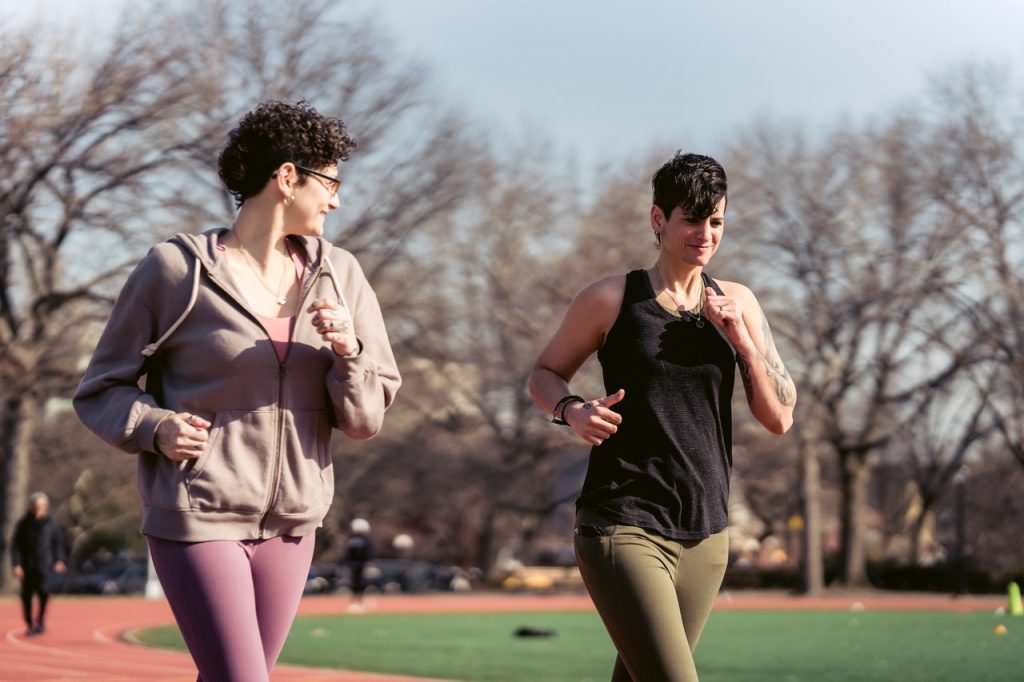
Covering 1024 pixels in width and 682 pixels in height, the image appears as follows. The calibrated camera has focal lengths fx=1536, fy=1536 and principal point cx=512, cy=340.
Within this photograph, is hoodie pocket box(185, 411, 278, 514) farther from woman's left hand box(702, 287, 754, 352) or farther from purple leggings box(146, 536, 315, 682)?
woman's left hand box(702, 287, 754, 352)

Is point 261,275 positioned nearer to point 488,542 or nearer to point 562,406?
point 562,406

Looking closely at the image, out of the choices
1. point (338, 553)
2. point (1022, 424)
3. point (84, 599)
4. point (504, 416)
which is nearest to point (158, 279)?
point (84, 599)

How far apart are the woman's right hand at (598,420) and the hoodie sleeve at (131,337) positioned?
1167 mm

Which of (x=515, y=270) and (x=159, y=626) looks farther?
(x=515, y=270)

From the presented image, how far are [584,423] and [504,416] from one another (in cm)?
4604

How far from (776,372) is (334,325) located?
1.59 meters

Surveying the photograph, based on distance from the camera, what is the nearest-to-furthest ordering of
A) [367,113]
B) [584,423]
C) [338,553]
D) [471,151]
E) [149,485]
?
[149,485], [584,423], [367,113], [471,151], [338,553]

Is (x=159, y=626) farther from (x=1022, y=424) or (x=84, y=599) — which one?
(x=1022, y=424)

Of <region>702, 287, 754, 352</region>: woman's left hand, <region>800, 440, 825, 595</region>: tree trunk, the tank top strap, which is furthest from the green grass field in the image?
<region>800, 440, 825, 595</region>: tree trunk

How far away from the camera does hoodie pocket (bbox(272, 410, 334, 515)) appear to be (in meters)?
3.97

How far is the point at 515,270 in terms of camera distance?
150ft

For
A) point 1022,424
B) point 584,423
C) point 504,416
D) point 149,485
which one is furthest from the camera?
point 504,416

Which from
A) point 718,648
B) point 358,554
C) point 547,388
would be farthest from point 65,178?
point 547,388

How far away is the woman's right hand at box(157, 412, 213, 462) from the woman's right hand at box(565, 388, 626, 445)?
106 centimetres
